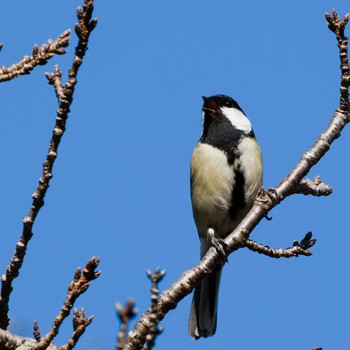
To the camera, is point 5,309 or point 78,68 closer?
point 78,68

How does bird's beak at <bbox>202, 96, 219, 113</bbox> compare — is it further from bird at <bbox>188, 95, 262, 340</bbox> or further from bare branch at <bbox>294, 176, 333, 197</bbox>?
bare branch at <bbox>294, 176, 333, 197</bbox>

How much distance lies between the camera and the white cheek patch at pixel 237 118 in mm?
6176

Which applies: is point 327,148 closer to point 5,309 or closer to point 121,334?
point 5,309

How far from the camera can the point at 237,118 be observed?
636cm

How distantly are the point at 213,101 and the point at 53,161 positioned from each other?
13.2ft

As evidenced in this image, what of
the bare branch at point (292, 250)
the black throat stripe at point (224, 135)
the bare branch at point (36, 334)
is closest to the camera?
the bare branch at point (36, 334)

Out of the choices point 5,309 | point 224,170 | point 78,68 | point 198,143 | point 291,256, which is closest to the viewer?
point 78,68

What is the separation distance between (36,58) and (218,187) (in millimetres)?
3065

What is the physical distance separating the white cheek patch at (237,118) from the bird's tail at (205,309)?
4.16 feet

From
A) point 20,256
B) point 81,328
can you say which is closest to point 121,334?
point 81,328

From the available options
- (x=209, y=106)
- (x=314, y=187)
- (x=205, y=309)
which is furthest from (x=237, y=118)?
(x=314, y=187)

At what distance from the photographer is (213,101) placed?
258 inches

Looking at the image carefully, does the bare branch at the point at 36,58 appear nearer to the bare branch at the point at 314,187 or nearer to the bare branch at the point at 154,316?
the bare branch at the point at 154,316

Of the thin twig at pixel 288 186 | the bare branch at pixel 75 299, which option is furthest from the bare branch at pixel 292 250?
the bare branch at pixel 75 299
